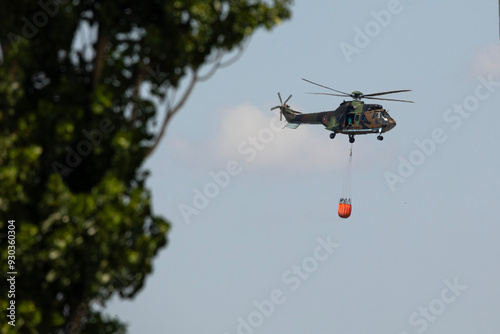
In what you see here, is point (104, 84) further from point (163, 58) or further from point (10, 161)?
point (10, 161)

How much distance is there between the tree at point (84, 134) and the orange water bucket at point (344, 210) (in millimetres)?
32271

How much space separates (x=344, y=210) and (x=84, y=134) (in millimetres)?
34328

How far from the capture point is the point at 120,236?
682 inches

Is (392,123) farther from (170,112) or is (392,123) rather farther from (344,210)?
(170,112)

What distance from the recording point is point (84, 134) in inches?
711

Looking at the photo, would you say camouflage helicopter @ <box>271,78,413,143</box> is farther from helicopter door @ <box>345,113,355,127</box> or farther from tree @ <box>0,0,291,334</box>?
tree @ <box>0,0,291,334</box>

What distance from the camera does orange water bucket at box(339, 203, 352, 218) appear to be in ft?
166

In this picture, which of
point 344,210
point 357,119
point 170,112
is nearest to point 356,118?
point 357,119

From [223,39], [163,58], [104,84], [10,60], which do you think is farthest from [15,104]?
[223,39]

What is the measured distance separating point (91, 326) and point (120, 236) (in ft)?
12.5

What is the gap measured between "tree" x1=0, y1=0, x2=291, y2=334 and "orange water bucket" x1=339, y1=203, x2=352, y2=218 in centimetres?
3227

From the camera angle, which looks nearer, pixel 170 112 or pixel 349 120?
pixel 170 112

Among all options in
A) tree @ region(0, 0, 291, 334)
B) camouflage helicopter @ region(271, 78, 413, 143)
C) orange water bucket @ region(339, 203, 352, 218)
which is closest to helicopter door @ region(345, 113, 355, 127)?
camouflage helicopter @ region(271, 78, 413, 143)

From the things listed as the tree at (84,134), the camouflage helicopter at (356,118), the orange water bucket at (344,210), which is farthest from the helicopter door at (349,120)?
the tree at (84,134)
